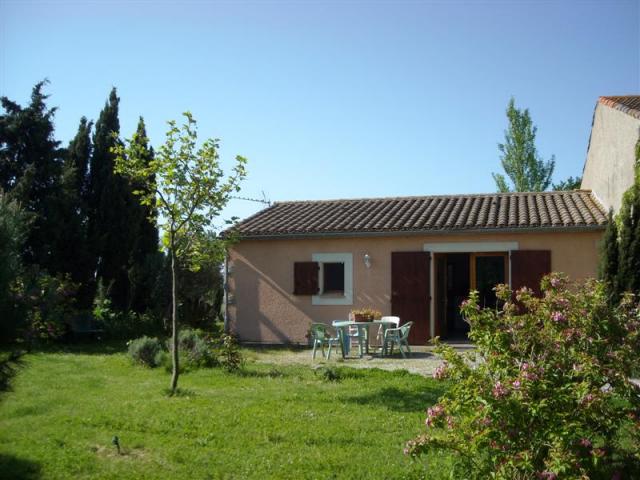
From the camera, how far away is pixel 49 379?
948cm

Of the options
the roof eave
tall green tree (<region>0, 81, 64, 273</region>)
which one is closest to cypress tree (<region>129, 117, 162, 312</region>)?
tall green tree (<region>0, 81, 64, 273</region>)

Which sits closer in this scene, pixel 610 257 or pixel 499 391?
pixel 499 391

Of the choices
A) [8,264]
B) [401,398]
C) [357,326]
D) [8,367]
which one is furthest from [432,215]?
[8,367]

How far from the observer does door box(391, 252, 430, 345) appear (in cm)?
1441

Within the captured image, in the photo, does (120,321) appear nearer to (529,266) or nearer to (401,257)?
(401,257)

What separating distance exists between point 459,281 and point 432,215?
→ 9.00 feet

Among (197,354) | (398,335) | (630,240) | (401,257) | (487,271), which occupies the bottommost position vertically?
(197,354)

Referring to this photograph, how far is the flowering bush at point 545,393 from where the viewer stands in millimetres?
4086

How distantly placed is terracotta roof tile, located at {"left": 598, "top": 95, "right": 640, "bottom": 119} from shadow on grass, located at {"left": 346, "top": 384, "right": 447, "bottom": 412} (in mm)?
6655

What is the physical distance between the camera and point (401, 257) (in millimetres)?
14594

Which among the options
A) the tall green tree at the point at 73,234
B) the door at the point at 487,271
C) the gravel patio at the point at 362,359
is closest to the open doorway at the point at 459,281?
the door at the point at 487,271

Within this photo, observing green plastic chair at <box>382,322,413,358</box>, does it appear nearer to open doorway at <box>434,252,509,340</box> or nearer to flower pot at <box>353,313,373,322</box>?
flower pot at <box>353,313,373,322</box>

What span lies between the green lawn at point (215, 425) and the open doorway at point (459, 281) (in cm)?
582

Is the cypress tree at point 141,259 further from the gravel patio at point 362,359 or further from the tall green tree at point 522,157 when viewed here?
the tall green tree at point 522,157
